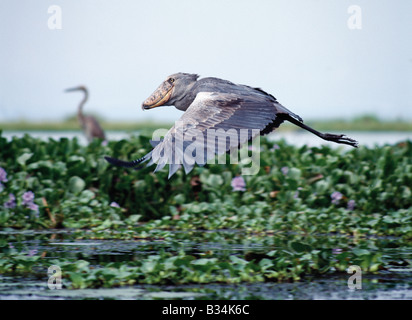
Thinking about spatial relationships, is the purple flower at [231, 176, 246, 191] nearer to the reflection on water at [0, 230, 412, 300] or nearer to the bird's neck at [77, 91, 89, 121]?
the reflection on water at [0, 230, 412, 300]

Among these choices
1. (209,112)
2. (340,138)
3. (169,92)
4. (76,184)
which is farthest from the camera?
(76,184)

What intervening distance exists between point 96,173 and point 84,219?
0.90 meters

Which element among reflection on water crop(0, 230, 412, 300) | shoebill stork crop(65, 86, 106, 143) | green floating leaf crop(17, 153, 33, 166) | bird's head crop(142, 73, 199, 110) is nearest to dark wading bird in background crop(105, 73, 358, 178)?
bird's head crop(142, 73, 199, 110)

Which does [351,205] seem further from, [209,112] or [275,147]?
[209,112]

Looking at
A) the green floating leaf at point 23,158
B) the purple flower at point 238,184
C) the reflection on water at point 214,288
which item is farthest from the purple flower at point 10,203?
the purple flower at point 238,184

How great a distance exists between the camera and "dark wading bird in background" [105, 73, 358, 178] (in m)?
4.62

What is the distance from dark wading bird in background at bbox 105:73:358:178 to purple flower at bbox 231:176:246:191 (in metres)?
1.33

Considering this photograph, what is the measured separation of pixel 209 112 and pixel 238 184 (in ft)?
7.85

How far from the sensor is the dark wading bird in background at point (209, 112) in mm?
4617

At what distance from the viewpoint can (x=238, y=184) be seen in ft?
24.0

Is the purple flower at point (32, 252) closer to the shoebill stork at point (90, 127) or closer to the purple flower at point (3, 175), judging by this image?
the purple flower at point (3, 175)

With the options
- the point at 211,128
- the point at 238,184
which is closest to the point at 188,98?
the point at 211,128

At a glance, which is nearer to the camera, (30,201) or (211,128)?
(211,128)
